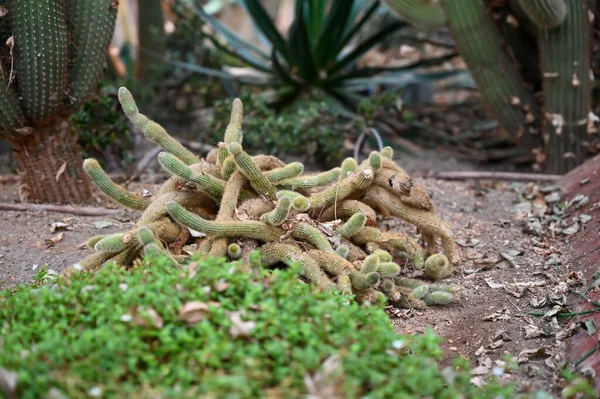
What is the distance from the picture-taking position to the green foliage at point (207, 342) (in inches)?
80.9

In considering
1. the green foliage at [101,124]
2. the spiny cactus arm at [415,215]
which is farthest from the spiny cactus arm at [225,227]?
the green foliage at [101,124]

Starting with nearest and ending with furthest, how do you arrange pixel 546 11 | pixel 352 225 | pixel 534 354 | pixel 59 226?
pixel 534 354 → pixel 352 225 → pixel 59 226 → pixel 546 11

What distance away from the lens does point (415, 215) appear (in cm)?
354

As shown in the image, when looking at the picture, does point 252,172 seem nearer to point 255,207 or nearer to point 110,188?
point 255,207

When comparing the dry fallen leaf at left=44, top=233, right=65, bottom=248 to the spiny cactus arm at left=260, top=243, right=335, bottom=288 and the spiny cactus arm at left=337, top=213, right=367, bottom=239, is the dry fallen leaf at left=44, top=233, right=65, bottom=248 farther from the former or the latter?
the spiny cactus arm at left=337, top=213, right=367, bottom=239

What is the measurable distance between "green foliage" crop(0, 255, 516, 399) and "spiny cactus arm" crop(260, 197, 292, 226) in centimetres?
47

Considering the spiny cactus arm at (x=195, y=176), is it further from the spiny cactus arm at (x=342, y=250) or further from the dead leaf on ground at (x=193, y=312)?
the dead leaf on ground at (x=193, y=312)

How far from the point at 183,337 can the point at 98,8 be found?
2.75 meters

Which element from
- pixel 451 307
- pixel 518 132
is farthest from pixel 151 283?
pixel 518 132

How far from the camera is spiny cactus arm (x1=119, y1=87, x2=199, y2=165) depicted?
3.39m

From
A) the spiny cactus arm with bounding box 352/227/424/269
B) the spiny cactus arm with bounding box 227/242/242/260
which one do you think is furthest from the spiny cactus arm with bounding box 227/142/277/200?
the spiny cactus arm with bounding box 352/227/424/269

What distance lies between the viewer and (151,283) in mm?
2451

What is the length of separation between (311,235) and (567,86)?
10.2 ft

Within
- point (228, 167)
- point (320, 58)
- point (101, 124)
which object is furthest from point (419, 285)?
point (320, 58)
